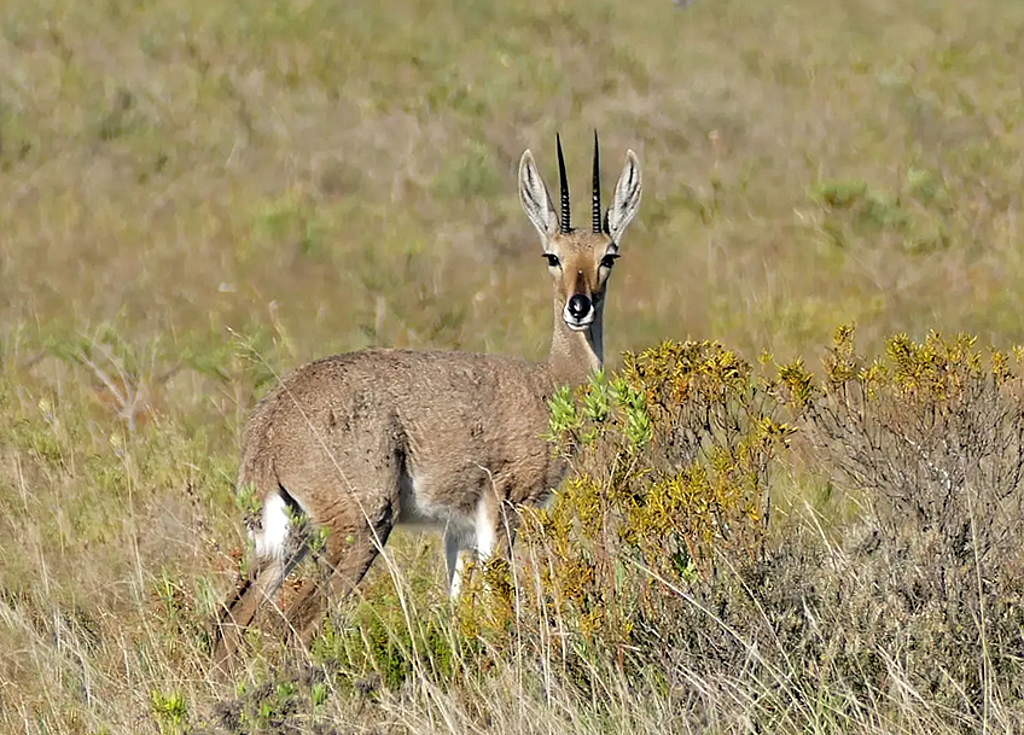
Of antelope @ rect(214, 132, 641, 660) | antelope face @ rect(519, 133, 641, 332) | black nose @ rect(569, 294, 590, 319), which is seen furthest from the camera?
antelope face @ rect(519, 133, 641, 332)

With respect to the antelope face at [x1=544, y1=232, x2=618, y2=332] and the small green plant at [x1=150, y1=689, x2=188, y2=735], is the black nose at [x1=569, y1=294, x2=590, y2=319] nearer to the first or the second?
the antelope face at [x1=544, y1=232, x2=618, y2=332]

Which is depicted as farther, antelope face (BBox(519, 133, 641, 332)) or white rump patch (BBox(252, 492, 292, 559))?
antelope face (BBox(519, 133, 641, 332))

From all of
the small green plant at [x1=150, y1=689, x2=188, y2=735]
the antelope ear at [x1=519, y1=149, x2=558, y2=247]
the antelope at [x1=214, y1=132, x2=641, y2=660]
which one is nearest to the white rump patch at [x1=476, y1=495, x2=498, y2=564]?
the antelope at [x1=214, y1=132, x2=641, y2=660]

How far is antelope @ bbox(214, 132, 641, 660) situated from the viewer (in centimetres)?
675

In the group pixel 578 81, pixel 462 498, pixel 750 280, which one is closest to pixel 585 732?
pixel 462 498

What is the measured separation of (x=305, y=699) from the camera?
214 inches

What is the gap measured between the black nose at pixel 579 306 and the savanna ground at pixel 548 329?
987 mm

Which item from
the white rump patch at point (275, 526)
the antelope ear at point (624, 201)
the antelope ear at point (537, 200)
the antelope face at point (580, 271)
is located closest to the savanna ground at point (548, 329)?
the white rump patch at point (275, 526)

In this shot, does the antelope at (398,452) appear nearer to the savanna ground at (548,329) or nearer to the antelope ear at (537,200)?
the antelope ear at (537,200)

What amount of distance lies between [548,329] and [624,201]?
4178 millimetres

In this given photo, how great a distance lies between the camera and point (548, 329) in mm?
12453

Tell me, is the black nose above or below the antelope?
above

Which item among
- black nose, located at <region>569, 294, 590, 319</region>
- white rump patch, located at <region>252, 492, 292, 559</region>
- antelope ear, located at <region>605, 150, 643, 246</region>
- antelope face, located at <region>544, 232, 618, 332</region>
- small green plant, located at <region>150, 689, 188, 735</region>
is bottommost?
small green plant, located at <region>150, 689, 188, 735</region>

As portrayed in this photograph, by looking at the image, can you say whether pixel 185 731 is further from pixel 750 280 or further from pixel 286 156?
pixel 286 156
